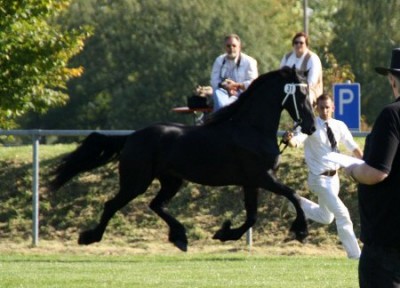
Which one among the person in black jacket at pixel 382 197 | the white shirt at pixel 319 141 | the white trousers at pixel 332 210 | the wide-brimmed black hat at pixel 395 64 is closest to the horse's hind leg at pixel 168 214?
the white trousers at pixel 332 210

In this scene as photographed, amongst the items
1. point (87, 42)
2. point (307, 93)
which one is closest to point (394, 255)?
point (307, 93)

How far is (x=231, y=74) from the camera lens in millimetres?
18984

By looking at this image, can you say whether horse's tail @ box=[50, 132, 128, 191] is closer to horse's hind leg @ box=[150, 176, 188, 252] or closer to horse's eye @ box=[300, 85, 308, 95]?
horse's hind leg @ box=[150, 176, 188, 252]

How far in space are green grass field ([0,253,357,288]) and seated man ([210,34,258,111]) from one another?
2202mm

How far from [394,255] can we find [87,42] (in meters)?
57.5

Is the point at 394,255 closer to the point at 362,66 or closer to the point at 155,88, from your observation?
the point at 155,88

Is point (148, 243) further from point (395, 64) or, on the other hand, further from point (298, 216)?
point (395, 64)

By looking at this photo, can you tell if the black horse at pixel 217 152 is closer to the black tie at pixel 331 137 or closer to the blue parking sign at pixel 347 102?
the black tie at pixel 331 137

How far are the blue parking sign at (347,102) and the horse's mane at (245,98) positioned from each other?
406 cm

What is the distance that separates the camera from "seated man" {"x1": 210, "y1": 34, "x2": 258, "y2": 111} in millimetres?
18688

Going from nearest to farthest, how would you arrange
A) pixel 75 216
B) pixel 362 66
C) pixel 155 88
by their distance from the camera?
pixel 75 216 < pixel 155 88 < pixel 362 66

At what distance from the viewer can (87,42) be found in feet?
211

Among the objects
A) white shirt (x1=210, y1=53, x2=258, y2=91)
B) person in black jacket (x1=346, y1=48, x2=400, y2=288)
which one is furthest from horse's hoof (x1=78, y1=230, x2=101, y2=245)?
person in black jacket (x1=346, y1=48, x2=400, y2=288)

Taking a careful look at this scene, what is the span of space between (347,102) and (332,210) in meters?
4.36
